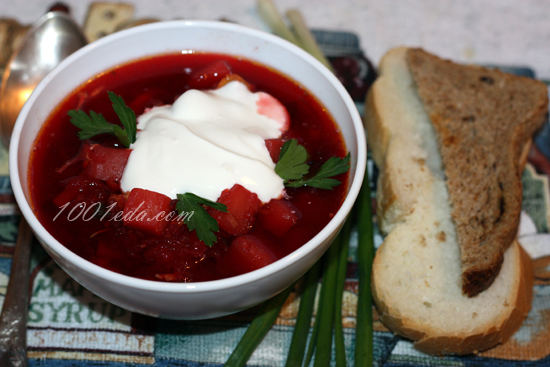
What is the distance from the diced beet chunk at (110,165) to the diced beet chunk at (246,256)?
1.72 ft

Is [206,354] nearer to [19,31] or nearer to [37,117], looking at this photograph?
[37,117]

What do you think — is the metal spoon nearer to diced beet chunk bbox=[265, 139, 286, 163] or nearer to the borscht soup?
the borscht soup

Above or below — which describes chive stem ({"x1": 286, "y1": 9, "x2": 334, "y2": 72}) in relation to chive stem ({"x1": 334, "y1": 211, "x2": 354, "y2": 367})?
above

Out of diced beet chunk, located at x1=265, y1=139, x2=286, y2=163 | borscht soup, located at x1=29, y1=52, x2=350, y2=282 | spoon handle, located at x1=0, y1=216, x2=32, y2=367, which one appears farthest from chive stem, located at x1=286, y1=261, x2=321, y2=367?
spoon handle, located at x1=0, y1=216, x2=32, y2=367

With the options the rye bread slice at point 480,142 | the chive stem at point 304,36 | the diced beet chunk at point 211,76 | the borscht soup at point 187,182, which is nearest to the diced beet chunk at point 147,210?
the borscht soup at point 187,182

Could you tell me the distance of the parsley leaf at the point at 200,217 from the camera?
1.78m

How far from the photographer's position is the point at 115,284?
164 cm

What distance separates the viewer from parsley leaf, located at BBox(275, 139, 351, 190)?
1.96m

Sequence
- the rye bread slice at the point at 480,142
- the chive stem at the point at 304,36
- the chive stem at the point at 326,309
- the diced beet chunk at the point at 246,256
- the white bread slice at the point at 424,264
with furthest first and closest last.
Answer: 1. the chive stem at the point at 304,36
2. the rye bread slice at the point at 480,142
3. the white bread slice at the point at 424,264
4. the chive stem at the point at 326,309
5. the diced beet chunk at the point at 246,256

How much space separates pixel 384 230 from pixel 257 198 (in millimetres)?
996

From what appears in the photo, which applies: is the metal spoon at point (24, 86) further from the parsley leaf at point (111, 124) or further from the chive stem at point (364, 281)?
the chive stem at point (364, 281)

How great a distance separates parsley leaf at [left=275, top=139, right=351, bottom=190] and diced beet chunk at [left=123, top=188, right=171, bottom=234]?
46cm

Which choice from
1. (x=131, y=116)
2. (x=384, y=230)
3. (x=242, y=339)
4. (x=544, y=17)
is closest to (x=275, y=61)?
(x=131, y=116)

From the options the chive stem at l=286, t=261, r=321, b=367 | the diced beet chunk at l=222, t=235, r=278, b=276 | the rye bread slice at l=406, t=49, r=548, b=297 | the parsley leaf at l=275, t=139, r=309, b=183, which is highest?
the parsley leaf at l=275, t=139, r=309, b=183
